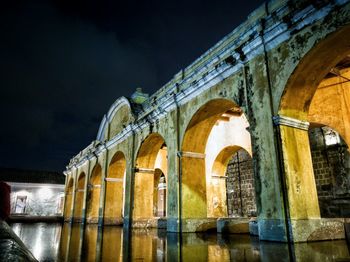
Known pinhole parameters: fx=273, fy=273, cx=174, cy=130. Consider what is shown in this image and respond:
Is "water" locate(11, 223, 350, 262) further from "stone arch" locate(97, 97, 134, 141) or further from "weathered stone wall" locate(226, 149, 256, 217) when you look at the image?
"weathered stone wall" locate(226, 149, 256, 217)

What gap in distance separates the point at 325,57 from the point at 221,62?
2.58 m

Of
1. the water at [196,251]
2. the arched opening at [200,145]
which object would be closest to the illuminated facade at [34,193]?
the arched opening at [200,145]

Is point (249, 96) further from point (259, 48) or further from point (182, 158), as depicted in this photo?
point (182, 158)

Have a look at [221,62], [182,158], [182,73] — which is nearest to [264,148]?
[221,62]

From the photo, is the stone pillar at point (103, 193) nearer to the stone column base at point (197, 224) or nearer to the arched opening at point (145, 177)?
the arched opening at point (145, 177)

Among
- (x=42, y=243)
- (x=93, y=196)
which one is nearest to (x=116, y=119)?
(x=93, y=196)

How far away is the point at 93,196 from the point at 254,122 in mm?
13612

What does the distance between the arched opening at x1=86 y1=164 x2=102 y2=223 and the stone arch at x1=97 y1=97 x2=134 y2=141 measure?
2.24 metres

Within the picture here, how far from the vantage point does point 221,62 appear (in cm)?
715

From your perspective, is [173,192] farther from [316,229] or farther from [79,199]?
[79,199]

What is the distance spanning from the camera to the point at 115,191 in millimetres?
14492

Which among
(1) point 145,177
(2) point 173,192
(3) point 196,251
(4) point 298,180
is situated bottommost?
(3) point 196,251

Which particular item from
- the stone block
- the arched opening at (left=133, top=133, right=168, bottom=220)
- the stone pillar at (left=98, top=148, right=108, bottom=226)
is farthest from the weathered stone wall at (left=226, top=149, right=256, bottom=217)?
the stone pillar at (left=98, top=148, right=108, bottom=226)

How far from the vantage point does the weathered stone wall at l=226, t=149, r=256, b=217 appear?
14141 millimetres
